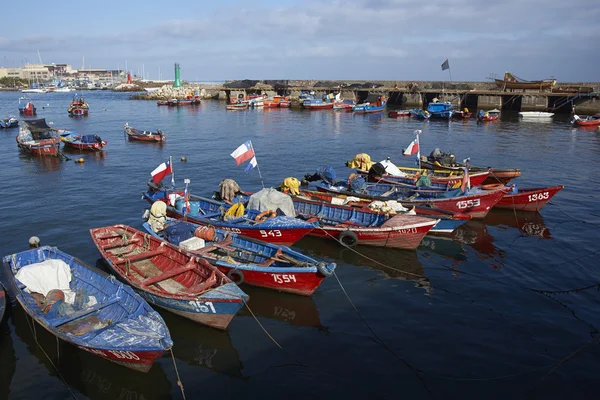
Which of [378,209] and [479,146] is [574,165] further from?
[378,209]

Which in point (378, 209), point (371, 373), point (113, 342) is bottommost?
point (371, 373)

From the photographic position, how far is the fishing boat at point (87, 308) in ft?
33.0

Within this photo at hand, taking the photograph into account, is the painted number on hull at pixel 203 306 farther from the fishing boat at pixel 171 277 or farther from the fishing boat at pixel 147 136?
the fishing boat at pixel 147 136

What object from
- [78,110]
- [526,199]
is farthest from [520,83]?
[78,110]

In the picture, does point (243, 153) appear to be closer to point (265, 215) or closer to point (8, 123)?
point (265, 215)

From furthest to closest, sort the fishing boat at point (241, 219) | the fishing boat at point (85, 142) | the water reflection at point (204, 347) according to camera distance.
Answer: the fishing boat at point (85, 142) → the fishing boat at point (241, 219) → the water reflection at point (204, 347)

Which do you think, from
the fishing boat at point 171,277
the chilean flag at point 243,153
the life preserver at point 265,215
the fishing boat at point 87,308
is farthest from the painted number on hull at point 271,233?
the fishing boat at point 87,308

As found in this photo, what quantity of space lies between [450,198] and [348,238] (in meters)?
6.25

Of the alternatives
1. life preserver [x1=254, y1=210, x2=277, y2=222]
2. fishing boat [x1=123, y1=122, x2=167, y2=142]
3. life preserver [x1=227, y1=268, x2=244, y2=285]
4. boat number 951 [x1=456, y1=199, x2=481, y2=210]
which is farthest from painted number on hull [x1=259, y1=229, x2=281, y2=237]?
fishing boat [x1=123, y1=122, x2=167, y2=142]

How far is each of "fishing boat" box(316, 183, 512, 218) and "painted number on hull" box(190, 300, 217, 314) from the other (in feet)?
38.9

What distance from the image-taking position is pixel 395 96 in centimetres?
9306

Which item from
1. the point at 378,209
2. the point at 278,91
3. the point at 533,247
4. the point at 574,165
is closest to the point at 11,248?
the point at 378,209

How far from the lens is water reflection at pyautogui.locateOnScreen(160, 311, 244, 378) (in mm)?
11484

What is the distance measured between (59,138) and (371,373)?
41.7 meters
